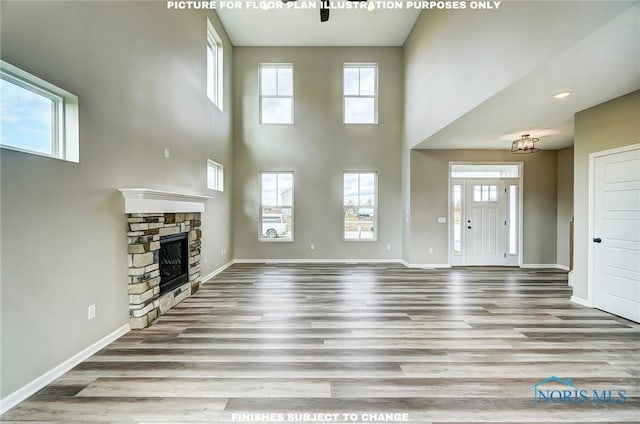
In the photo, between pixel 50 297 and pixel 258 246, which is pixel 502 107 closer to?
pixel 50 297

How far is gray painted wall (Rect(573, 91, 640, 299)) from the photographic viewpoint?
3.36 meters

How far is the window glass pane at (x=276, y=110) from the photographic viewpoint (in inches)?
282

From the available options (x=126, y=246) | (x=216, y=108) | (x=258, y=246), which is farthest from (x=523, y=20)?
(x=258, y=246)

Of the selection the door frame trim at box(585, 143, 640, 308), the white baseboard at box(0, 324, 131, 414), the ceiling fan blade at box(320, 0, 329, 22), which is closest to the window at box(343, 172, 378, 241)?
the ceiling fan blade at box(320, 0, 329, 22)

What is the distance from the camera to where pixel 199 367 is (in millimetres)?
2371

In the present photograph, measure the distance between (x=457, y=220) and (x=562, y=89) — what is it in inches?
147

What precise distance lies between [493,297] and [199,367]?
3.97m

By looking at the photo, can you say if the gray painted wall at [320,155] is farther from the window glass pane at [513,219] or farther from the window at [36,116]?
the window at [36,116]

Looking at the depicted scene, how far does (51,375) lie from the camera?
7.14 feet

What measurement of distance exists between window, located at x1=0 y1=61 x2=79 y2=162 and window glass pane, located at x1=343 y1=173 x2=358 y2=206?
5450 millimetres

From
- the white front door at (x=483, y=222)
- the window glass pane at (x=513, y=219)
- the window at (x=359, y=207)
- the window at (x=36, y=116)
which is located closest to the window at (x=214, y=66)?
the window at (x=359, y=207)

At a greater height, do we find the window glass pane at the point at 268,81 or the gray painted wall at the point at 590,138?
the window glass pane at the point at 268,81

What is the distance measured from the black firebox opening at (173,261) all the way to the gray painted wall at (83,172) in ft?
2.13

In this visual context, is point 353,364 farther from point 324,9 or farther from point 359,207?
point 324,9
